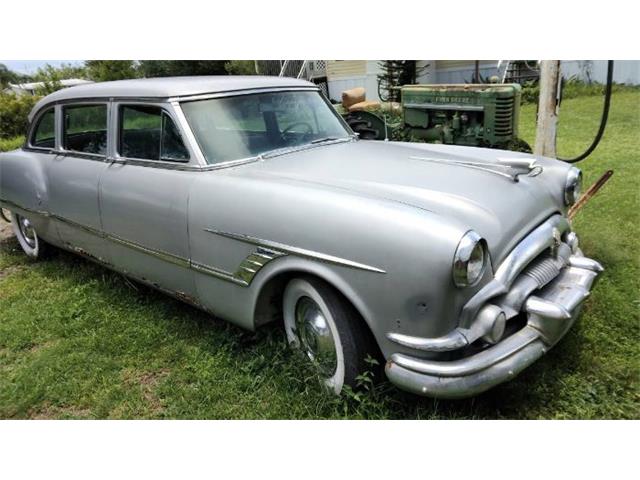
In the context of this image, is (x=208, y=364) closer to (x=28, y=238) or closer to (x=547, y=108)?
(x=28, y=238)

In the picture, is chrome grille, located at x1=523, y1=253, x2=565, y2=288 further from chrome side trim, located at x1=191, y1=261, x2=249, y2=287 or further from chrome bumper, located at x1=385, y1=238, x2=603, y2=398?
chrome side trim, located at x1=191, y1=261, x2=249, y2=287

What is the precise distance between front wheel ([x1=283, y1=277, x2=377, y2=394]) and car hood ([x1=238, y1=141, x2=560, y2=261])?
561 millimetres

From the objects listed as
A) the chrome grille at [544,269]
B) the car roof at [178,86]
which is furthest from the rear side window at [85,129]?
the chrome grille at [544,269]

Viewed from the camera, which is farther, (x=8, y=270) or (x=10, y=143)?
(x=10, y=143)

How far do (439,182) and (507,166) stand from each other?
62cm

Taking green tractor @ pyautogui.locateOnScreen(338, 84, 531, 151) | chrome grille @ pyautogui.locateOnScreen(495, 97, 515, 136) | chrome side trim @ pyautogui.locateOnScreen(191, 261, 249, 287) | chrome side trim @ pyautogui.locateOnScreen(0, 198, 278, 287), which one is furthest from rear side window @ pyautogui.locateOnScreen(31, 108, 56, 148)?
chrome grille @ pyautogui.locateOnScreen(495, 97, 515, 136)

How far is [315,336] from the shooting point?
2.82m

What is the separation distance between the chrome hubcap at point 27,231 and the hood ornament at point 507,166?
413 cm

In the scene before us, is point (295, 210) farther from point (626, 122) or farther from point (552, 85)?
point (626, 122)

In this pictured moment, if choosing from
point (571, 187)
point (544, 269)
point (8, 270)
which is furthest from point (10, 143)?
point (544, 269)

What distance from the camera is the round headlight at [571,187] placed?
3.21m

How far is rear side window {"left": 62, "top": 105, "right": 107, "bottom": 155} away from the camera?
4.05 meters

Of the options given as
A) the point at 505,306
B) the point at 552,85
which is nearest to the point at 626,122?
the point at 552,85

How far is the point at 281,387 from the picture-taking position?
291 cm
